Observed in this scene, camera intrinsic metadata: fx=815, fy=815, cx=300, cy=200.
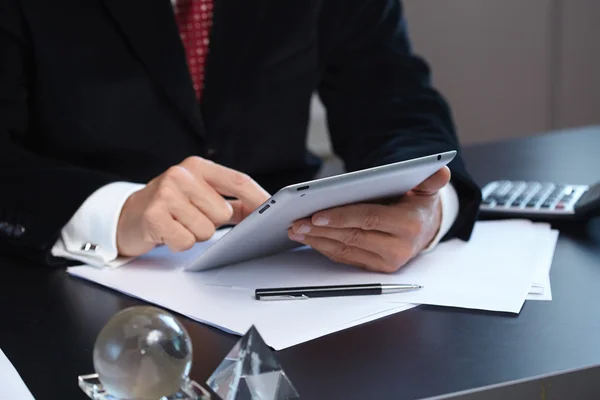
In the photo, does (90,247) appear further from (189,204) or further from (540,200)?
(540,200)

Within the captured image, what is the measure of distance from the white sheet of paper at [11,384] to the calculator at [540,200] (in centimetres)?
71

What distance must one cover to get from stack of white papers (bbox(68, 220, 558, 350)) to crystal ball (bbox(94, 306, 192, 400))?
15cm

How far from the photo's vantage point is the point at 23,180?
3.72 ft

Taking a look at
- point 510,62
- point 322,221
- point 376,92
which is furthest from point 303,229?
point 510,62

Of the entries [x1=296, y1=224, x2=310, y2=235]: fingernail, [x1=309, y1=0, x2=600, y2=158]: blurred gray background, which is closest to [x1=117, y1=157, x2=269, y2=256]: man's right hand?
[x1=296, y1=224, x2=310, y2=235]: fingernail

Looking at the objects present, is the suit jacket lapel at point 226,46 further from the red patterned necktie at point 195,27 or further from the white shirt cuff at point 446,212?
the white shirt cuff at point 446,212

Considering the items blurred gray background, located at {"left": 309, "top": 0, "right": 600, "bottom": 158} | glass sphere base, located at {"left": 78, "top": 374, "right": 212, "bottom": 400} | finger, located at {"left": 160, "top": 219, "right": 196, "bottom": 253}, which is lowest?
blurred gray background, located at {"left": 309, "top": 0, "right": 600, "bottom": 158}

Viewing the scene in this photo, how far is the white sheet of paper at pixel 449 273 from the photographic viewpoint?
85 cm

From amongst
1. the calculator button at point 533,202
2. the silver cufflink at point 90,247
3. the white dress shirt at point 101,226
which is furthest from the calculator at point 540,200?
the silver cufflink at point 90,247

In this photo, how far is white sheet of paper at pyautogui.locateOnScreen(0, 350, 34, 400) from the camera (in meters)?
0.66

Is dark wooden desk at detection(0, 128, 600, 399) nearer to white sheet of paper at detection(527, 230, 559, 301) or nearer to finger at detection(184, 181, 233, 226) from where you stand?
white sheet of paper at detection(527, 230, 559, 301)

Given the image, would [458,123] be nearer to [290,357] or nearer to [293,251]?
[293,251]

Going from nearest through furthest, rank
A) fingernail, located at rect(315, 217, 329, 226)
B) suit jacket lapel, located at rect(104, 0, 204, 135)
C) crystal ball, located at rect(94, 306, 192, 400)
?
1. crystal ball, located at rect(94, 306, 192, 400)
2. fingernail, located at rect(315, 217, 329, 226)
3. suit jacket lapel, located at rect(104, 0, 204, 135)

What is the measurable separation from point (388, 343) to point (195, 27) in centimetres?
82
